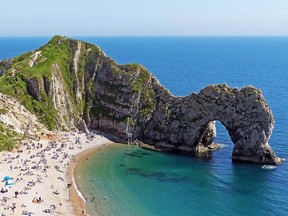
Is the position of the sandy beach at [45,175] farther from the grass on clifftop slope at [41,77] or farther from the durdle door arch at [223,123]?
the durdle door arch at [223,123]

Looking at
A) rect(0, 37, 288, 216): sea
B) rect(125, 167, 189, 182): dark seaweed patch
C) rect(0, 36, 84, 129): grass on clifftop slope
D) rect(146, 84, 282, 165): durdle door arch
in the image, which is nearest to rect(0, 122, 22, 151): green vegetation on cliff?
rect(0, 36, 84, 129): grass on clifftop slope

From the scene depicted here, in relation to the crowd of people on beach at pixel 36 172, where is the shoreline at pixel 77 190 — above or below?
below

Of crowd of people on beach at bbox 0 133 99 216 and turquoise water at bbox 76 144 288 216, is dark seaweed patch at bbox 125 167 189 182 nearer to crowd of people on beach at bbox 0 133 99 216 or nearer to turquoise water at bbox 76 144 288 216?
turquoise water at bbox 76 144 288 216

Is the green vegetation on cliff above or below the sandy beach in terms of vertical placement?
above

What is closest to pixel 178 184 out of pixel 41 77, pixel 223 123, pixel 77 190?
pixel 77 190

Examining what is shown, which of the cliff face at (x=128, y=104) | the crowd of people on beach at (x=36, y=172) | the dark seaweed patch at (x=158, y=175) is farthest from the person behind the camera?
the cliff face at (x=128, y=104)

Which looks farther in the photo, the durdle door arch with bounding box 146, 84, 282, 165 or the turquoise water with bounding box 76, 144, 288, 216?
the durdle door arch with bounding box 146, 84, 282, 165

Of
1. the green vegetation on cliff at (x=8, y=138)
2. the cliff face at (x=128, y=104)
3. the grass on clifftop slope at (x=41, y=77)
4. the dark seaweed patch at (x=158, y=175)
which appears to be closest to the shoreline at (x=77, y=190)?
the dark seaweed patch at (x=158, y=175)

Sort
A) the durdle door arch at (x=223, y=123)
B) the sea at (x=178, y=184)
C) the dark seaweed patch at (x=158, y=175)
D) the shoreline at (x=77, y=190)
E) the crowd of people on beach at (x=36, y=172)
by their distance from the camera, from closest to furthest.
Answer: the crowd of people on beach at (x=36, y=172) < the shoreline at (x=77, y=190) < the sea at (x=178, y=184) < the dark seaweed patch at (x=158, y=175) < the durdle door arch at (x=223, y=123)
